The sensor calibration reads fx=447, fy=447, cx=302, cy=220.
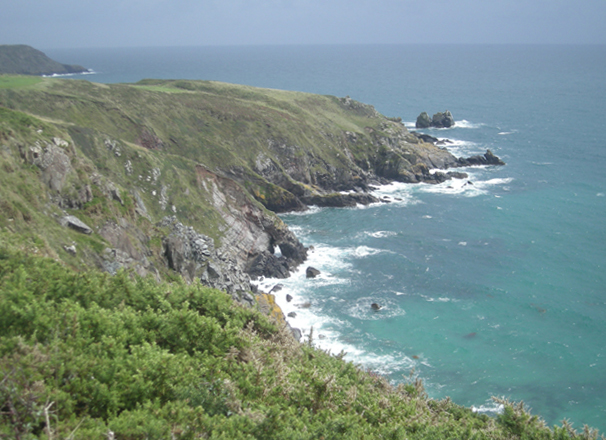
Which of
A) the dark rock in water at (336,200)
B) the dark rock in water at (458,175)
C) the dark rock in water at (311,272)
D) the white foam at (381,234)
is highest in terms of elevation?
the dark rock in water at (458,175)

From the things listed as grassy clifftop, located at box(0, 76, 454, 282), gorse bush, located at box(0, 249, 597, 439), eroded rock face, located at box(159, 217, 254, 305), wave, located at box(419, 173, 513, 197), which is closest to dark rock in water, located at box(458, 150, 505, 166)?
grassy clifftop, located at box(0, 76, 454, 282)

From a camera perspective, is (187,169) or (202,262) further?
(187,169)

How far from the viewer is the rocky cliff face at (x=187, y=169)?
103ft

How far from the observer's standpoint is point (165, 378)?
1153cm

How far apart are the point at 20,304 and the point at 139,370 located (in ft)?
14.4

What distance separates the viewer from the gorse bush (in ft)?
31.0

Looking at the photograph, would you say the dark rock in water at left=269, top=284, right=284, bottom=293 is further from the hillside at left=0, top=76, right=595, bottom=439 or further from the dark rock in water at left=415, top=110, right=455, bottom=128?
the dark rock in water at left=415, top=110, right=455, bottom=128

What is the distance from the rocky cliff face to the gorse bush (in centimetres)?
778

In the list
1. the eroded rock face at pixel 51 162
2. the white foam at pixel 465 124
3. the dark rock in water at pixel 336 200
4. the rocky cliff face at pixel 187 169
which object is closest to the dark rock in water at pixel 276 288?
the rocky cliff face at pixel 187 169

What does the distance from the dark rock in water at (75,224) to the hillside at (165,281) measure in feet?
0.31

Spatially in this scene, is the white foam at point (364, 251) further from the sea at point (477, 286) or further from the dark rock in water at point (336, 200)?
the dark rock in water at point (336, 200)

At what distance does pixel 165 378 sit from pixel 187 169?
4718cm

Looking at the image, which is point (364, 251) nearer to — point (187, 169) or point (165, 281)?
point (187, 169)

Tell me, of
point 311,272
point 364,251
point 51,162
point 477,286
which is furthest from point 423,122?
point 51,162
